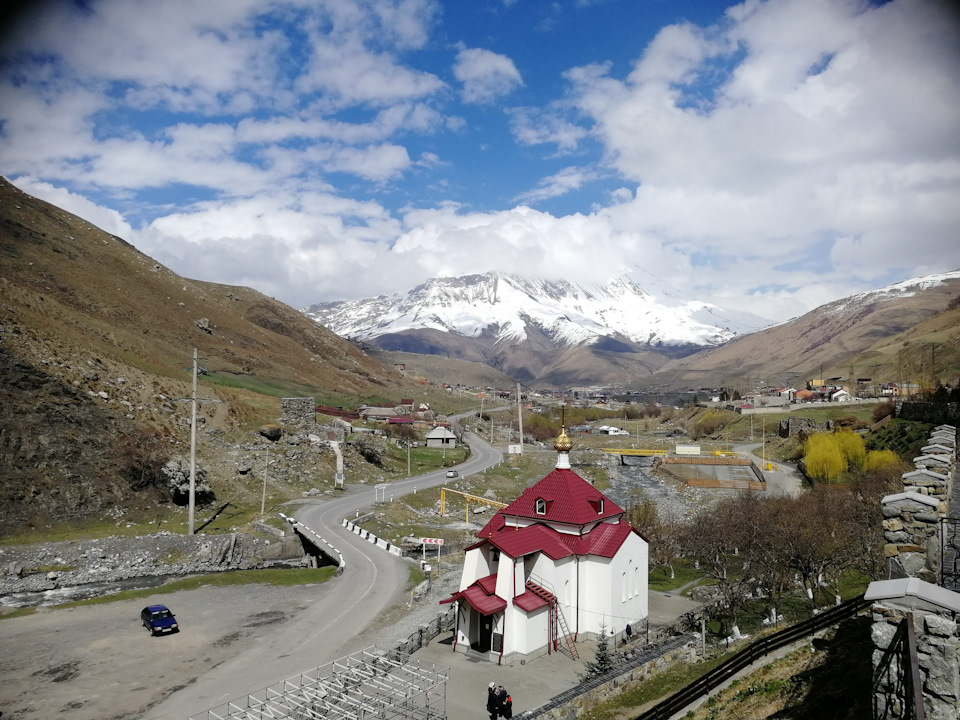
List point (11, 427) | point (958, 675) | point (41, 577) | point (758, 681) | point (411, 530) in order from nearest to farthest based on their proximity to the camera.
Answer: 1. point (958, 675)
2. point (758, 681)
3. point (41, 577)
4. point (11, 427)
5. point (411, 530)

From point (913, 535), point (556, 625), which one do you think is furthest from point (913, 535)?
point (556, 625)

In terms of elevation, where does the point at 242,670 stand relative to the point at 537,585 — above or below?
below

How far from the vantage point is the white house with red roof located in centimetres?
2395

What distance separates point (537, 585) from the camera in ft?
83.7

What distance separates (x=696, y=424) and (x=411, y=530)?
103 meters

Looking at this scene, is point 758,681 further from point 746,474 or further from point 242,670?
point 746,474

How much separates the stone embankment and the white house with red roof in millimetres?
18449

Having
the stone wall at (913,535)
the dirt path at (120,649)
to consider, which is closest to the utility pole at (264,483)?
the dirt path at (120,649)

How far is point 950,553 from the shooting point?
40.7 ft

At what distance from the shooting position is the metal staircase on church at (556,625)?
81.7 ft

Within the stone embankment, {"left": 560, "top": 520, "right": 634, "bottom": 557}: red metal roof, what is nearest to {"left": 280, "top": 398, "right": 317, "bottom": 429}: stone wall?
the stone embankment

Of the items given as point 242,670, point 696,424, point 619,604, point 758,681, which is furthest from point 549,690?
point 696,424

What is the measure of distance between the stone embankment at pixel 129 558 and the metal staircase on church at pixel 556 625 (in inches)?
839

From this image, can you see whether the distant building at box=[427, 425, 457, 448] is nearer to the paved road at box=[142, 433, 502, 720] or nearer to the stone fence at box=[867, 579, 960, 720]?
the paved road at box=[142, 433, 502, 720]
